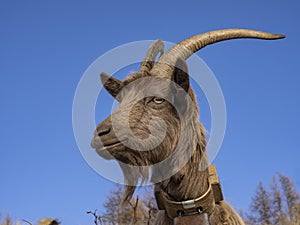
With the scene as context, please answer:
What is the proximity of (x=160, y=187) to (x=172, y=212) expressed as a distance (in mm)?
245

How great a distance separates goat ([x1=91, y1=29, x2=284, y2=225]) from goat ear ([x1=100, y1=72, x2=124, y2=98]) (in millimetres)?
40

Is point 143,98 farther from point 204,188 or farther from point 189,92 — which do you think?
point 204,188

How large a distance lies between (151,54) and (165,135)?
1.01 m

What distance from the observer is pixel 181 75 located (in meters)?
4.43

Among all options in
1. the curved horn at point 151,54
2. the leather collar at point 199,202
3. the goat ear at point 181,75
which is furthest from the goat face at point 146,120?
the leather collar at point 199,202

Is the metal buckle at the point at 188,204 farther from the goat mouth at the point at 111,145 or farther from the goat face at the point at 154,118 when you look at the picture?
the goat mouth at the point at 111,145

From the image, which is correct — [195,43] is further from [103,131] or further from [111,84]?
[103,131]

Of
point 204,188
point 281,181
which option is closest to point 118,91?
point 204,188

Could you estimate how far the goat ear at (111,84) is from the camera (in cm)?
470

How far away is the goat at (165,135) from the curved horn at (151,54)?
152 millimetres

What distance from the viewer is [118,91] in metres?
4.68

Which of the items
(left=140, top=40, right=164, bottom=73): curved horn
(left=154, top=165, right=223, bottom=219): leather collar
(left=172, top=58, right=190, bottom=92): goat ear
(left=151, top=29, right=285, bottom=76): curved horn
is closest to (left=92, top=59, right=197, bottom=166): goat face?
(left=172, top=58, right=190, bottom=92): goat ear

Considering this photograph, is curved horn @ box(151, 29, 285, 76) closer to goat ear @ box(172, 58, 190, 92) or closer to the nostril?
goat ear @ box(172, 58, 190, 92)

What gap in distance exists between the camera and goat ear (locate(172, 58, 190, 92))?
441 centimetres
